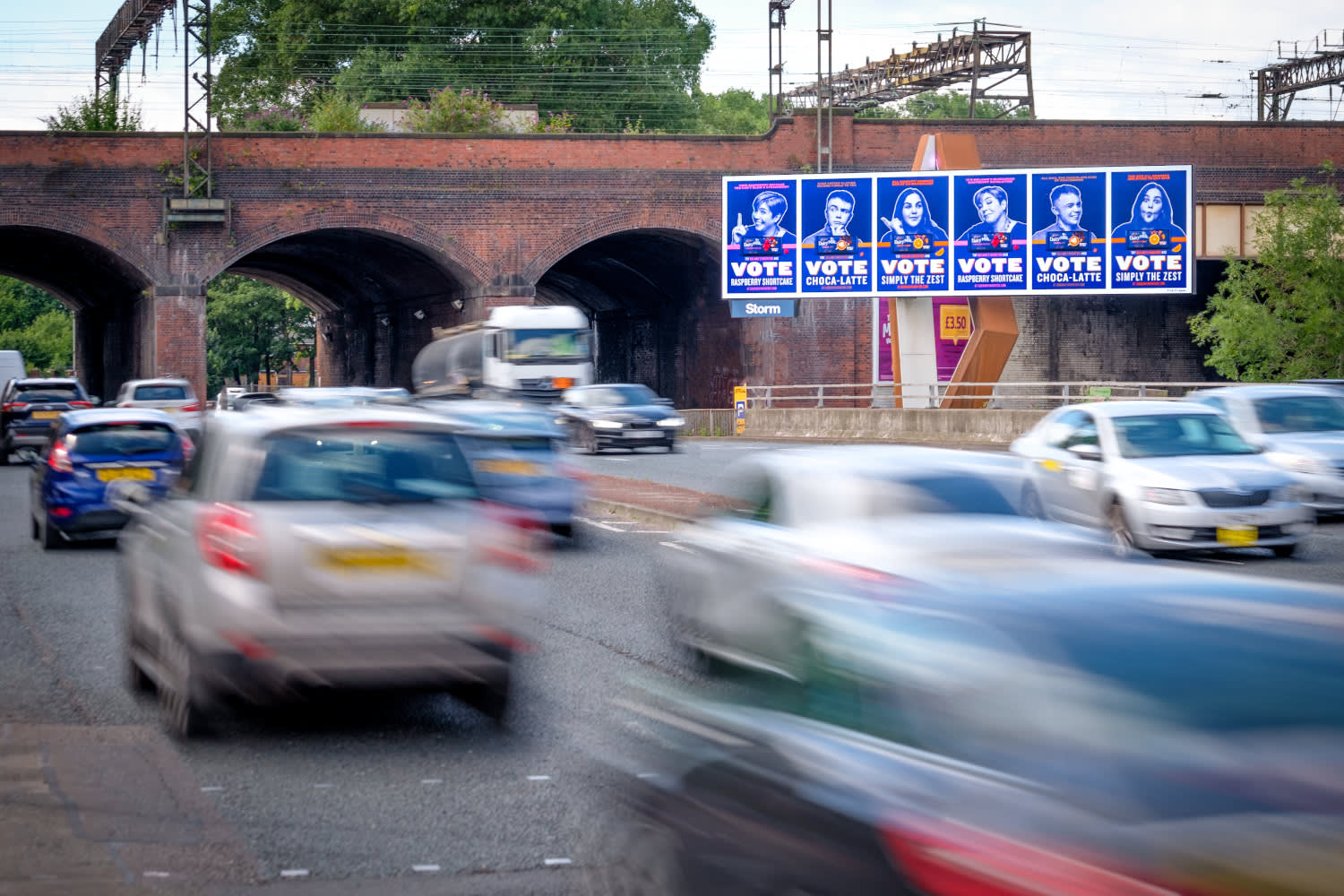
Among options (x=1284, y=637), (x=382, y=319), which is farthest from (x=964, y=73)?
(x=1284, y=637)

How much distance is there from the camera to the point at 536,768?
22.0 ft

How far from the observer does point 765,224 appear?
41844 mm

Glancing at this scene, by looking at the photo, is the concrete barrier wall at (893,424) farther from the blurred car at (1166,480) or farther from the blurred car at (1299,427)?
the blurred car at (1166,480)

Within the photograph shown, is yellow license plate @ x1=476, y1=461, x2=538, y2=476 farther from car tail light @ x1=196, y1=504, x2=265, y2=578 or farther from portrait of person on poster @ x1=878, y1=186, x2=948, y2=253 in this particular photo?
portrait of person on poster @ x1=878, y1=186, x2=948, y2=253

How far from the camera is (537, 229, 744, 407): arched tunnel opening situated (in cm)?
4722

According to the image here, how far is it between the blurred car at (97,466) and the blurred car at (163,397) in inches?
517

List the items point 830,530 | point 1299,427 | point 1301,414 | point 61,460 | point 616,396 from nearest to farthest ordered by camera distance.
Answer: point 830,530
point 61,460
point 1299,427
point 1301,414
point 616,396

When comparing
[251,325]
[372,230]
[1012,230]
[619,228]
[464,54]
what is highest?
[464,54]

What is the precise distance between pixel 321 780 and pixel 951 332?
131ft

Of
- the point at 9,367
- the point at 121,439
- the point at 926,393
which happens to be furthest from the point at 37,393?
the point at 926,393

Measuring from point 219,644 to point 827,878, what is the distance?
14.4ft

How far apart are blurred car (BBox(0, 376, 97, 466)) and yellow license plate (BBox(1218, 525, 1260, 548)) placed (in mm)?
24048

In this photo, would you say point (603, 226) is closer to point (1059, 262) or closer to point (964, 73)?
point (1059, 262)

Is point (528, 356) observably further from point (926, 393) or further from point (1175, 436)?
point (1175, 436)
